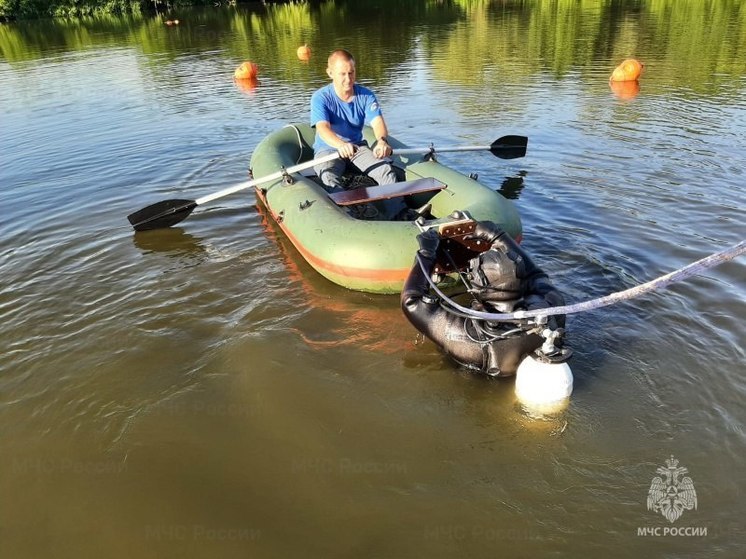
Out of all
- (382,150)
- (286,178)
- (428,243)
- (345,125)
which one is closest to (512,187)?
(382,150)

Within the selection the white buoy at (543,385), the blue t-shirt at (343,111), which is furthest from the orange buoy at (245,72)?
the white buoy at (543,385)

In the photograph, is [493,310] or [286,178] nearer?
[493,310]

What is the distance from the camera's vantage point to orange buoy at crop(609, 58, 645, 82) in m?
11.6

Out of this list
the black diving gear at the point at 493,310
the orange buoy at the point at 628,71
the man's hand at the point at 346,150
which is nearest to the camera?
the black diving gear at the point at 493,310

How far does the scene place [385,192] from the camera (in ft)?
17.5

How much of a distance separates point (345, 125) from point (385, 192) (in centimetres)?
138

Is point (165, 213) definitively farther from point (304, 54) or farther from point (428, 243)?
point (304, 54)

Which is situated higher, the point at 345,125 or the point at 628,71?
the point at 345,125

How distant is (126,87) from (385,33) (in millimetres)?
12499

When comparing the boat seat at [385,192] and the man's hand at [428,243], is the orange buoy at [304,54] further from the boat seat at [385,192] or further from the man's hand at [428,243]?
the man's hand at [428,243]

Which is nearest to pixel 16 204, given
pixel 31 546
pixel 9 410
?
pixel 9 410

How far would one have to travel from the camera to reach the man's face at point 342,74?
5661 mm

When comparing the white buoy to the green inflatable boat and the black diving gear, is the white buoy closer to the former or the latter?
the black diving gear

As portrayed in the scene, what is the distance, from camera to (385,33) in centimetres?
2328
